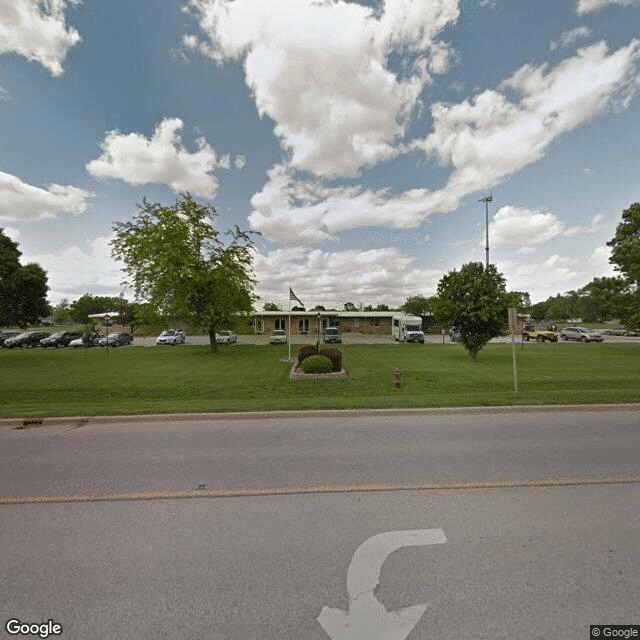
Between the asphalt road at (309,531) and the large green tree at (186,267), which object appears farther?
the large green tree at (186,267)

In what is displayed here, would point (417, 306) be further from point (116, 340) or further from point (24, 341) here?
point (24, 341)

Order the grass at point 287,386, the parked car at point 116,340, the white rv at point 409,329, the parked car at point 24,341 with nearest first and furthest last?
the grass at point 287,386
the parked car at point 24,341
the parked car at point 116,340
the white rv at point 409,329

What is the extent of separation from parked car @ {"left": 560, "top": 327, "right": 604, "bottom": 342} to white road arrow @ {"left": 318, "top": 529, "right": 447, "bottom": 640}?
1718 inches

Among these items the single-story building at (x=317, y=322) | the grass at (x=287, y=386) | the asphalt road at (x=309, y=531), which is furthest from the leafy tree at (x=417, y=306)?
the asphalt road at (x=309, y=531)

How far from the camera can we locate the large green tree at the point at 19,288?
22058 mm

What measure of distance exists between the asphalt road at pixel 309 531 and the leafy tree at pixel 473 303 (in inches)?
532

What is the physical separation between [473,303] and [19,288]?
103 ft

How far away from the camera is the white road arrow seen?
2.29 meters

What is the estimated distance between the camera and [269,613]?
8.00 ft

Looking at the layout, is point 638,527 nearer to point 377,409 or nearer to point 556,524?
point 556,524

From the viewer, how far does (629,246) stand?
835 inches

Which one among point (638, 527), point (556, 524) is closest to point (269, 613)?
point (556, 524)

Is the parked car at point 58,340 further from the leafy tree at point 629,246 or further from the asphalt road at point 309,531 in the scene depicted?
the leafy tree at point 629,246

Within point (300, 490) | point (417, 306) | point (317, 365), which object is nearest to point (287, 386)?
point (317, 365)
